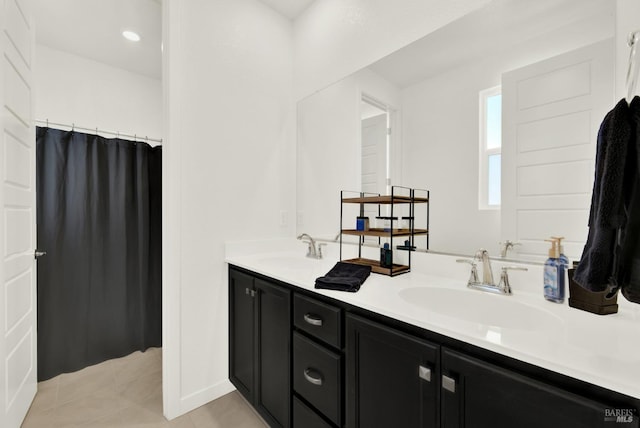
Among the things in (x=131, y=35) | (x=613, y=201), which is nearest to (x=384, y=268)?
(x=613, y=201)

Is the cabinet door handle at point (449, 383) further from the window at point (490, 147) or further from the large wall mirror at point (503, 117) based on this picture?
the window at point (490, 147)

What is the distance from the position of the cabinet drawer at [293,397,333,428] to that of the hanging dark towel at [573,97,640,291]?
3.41 ft

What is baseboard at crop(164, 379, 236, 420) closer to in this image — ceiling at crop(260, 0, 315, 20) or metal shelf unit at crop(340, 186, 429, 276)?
metal shelf unit at crop(340, 186, 429, 276)

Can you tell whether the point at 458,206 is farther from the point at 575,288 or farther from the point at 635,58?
the point at 635,58

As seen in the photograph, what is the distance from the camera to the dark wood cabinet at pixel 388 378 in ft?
2.68

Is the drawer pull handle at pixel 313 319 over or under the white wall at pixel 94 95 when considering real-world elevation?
under

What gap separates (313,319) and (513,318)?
73cm

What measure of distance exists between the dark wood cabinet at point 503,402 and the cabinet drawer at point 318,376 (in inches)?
16.9

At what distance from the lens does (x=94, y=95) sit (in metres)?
2.46

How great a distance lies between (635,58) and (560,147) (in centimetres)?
30

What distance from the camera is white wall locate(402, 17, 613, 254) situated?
1.21 meters

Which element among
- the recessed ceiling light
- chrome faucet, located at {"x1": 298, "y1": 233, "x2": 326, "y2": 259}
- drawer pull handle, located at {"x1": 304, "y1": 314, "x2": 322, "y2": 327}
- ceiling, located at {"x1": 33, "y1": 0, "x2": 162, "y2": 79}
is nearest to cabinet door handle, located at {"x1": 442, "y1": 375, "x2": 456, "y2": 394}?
drawer pull handle, located at {"x1": 304, "y1": 314, "x2": 322, "y2": 327}

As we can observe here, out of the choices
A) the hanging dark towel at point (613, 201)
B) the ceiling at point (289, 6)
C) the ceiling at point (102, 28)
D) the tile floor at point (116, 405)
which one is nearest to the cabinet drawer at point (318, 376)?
the tile floor at point (116, 405)

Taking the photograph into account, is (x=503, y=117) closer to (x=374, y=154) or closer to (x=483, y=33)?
(x=483, y=33)
